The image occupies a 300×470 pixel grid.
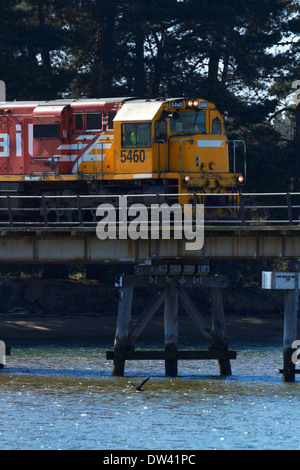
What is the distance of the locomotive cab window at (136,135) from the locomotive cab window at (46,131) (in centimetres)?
290

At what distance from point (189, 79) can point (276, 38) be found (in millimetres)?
5512

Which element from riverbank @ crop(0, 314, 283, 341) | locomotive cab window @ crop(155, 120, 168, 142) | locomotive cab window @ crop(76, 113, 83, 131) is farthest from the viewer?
riverbank @ crop(0, 314, 283, 341)

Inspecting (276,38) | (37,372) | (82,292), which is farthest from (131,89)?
(37,372)

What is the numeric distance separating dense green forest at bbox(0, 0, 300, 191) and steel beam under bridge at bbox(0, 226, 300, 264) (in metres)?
25.1

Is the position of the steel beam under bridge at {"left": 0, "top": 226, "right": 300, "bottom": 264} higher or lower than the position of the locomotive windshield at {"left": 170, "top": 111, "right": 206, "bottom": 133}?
lower

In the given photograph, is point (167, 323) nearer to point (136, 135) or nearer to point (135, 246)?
point (135, 246)

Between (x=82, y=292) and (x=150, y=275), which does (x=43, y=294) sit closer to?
(x=82, y=292)

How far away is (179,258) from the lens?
100 feet

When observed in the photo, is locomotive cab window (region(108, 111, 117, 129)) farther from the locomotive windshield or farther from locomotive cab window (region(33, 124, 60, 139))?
the locomotive windshield

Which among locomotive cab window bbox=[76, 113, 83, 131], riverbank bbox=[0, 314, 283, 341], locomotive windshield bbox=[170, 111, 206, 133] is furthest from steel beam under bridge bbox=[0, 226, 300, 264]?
riverbank bbox=[0, 314, 283, 341]

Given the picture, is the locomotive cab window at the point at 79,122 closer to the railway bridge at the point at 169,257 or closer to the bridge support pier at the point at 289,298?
the railway bridge at the point at 169,257

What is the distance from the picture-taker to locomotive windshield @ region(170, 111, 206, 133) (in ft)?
115

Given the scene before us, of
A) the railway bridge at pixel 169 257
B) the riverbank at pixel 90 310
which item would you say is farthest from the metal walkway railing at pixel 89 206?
the riverbank at pixel 90 310

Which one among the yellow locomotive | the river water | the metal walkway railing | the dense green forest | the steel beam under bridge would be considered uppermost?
the dense green forest
